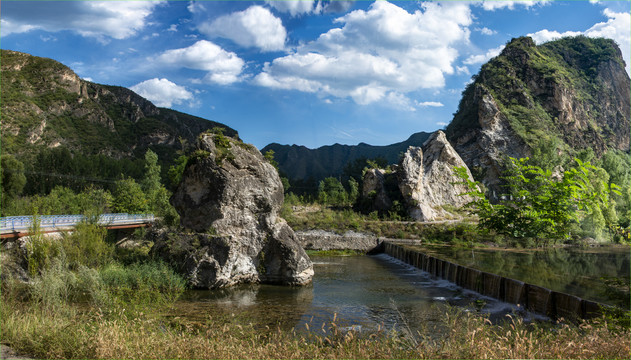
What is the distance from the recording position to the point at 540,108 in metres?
85.7

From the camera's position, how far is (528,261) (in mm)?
26516

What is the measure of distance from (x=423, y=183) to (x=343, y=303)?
3908 cm

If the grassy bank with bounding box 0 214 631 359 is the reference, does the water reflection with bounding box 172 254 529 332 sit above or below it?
below

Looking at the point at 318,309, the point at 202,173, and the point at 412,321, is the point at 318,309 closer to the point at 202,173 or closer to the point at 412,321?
the point at 412,321

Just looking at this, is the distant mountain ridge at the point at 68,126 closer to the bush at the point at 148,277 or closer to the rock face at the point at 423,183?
the rock face at the point at 423,183

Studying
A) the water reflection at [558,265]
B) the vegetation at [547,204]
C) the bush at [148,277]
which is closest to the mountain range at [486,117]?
the water reflection at [558,265]

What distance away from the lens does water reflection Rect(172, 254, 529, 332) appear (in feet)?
46.2

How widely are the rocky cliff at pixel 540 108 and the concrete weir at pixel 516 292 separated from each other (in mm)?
42515

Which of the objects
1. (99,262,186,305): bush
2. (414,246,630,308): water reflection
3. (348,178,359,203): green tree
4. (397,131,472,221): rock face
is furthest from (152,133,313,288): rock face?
(348,178,359,203): green tree

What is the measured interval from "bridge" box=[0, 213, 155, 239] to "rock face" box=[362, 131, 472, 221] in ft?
96.4

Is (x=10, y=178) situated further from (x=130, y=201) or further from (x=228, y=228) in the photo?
(x=228, y=228)

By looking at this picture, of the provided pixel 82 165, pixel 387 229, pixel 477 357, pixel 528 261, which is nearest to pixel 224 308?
pixel 477 357

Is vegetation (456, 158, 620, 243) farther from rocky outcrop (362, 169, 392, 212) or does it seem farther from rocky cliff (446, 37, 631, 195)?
rocky cliff (446, 37, 631, 195)

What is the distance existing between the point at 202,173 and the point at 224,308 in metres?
7.44
